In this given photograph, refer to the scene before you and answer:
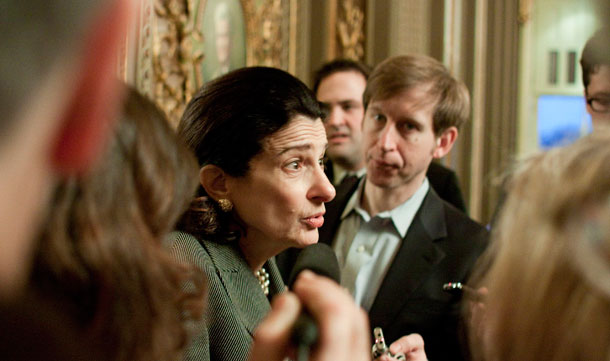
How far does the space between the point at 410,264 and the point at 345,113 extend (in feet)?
5.71

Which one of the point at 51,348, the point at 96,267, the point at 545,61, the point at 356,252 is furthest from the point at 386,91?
the point at 545,61

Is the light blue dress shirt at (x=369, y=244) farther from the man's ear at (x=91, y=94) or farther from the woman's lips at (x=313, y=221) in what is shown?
the man's ear at (x=91, y=94)

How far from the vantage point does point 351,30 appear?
5.80m

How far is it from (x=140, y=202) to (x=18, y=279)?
14.8 inches

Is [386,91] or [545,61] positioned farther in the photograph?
[545,61]

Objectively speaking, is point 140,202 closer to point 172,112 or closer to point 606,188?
point 606,188

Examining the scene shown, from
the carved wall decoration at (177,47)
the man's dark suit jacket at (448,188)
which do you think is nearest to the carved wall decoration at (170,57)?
the carved wall decoration at (177,47)

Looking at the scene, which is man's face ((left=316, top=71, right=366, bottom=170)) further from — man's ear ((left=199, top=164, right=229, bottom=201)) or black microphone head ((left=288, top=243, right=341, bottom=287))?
black microphone head ((left=288, top=243, right=341, bottom=287))

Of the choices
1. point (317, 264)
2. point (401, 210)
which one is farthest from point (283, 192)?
point (401, 210)

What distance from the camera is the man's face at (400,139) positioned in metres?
2.66

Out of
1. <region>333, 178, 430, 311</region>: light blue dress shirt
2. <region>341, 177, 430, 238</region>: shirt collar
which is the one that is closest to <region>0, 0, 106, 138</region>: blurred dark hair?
<region>333, 178, 430, 311</region>: light blue dress shirt

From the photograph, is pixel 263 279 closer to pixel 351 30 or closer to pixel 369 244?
pixel 369 244

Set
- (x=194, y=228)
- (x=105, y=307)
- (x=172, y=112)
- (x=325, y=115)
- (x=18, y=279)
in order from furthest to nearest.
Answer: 1. (x=172, y=112)
2. (x=325, y=115)
3. (x=194, y=228)
4. (x=105, y=307)
5. (x=18, y=279)

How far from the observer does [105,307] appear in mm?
788
